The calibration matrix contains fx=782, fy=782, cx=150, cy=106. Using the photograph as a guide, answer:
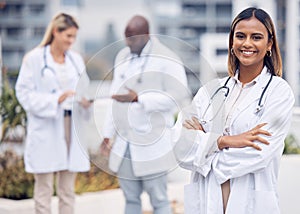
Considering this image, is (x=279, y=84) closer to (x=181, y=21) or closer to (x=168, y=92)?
(x=168, y=92)

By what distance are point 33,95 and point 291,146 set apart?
2.29 meters

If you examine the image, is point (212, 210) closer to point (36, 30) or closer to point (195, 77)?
point (195, 77)

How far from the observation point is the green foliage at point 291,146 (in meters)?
6.17

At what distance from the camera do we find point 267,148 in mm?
3064

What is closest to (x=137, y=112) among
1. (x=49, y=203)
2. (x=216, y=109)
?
(x=216, y=109)

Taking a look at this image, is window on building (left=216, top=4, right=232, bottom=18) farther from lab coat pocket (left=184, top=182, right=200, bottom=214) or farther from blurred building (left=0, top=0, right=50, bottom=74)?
lab coat pocket (left=184, top=182, right=200, bottom=214)

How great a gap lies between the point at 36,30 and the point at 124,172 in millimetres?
66317

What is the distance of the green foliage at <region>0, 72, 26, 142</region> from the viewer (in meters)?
6.12

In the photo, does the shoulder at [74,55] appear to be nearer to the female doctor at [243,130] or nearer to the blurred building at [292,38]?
the female doctor at [243,130]

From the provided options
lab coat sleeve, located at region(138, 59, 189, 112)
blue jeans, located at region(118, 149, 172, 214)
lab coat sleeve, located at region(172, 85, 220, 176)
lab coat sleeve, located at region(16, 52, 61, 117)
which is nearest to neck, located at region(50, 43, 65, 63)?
lab coat sleeve, located at region(16, 52, 61, 117)

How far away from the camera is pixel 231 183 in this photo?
10.3 ft

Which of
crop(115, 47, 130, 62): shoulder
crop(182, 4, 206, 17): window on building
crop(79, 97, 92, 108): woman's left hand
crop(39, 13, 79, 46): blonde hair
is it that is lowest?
crop(79, 97, 92, 108): woman's left hand

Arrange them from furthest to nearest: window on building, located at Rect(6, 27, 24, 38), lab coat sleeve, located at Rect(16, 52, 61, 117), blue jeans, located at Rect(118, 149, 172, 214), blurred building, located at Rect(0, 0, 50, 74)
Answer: window on building, located at Rect(6, 27, 24, 38) → blurred building, located at Rect(0, 0, 50, 74) → lab coat sleeve, located at Rect(16, 52, 61, 117) → blue jeans, located at Rect(118, 149, 172, 214)

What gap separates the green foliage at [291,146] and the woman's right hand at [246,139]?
314cm
